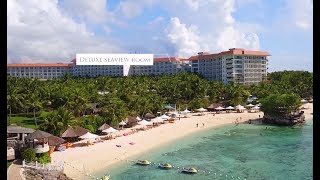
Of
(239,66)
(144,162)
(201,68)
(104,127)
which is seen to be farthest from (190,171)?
(201,68)

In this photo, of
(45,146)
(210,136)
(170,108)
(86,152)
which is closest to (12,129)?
(45,146)

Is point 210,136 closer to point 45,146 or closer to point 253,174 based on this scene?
point 253,174

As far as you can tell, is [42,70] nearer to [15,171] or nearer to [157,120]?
[157,120]

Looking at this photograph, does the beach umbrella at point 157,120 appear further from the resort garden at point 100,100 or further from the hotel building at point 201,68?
the hotel building at point 201,68

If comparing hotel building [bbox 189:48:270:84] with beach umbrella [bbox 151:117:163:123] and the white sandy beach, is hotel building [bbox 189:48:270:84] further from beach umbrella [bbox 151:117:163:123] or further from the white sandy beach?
beach umbrella [bbox 151:117:163:123]

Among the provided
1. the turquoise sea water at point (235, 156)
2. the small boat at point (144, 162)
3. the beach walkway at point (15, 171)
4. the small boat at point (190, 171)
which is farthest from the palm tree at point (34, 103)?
the small boat at point (190, 171)

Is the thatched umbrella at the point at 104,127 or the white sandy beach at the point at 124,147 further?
the thatched umbrella at the point at 104,127
